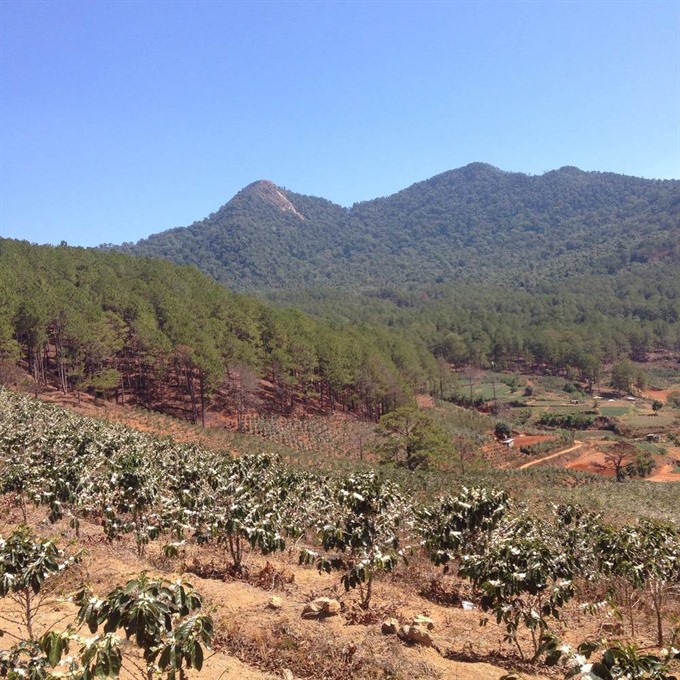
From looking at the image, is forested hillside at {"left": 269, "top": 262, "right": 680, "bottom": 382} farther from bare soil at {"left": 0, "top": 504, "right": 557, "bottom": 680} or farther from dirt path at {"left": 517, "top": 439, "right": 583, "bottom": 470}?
bare soil at {"left": 0, "top": 504, "right": 557, "bottom": 680}

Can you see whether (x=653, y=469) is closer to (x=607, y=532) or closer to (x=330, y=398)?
(x=330, y=398)

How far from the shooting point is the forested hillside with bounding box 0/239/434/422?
4022cm

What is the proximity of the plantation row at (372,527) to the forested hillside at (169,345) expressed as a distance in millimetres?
28931

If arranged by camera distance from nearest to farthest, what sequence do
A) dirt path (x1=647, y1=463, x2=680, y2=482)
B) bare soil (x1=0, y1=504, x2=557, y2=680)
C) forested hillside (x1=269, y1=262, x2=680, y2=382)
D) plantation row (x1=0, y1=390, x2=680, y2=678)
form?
bare soil (x1=0, y1=504, x2=557, y2=680) → plantation row (x1=0, y1=390, x2=680, y2=678) → dirt path (x1=647, y1=463, x2=680, y2=482) → forested hillside (x1=269, y1=262, x2=680, y2=382)

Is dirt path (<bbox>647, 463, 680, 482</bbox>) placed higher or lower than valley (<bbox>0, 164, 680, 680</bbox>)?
lower

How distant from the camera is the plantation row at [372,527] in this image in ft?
21.3

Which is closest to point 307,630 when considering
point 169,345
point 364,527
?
point 364,527

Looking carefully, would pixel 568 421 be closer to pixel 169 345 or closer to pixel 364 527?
pixel 169 345

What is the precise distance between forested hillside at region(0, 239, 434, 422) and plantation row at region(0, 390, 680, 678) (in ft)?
94.9

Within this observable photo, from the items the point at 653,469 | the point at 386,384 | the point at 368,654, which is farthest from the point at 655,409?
the point at 368,654

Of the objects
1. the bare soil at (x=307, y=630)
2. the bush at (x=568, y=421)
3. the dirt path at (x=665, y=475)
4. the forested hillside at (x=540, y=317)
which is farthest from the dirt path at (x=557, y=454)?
the forested hillside at (x=540, y=317)

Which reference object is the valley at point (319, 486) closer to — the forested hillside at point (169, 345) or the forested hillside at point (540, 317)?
the forested hillside at point (169, 345)

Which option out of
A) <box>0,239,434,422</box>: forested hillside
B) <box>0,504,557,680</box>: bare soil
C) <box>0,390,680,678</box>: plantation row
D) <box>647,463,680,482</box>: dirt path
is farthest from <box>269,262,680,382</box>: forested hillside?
<box>0,504,557,680</box>: bare soil

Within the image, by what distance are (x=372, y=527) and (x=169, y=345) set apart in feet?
126
